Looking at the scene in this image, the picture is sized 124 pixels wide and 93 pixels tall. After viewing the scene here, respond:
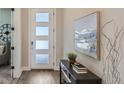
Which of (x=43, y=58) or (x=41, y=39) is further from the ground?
(x=41, y=39)

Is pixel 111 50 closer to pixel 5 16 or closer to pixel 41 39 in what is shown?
pixel 41 39

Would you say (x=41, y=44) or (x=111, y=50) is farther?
(x=41, y=44)

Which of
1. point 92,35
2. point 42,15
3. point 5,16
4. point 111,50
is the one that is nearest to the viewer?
point 111,50

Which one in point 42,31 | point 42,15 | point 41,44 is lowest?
point 41,44

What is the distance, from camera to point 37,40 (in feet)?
21.0

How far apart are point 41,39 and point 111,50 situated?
4546 mm

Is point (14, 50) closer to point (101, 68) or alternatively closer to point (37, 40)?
point (37, 40)

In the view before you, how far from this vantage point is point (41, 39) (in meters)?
6.43

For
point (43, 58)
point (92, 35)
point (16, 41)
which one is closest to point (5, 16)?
point (43, 58)

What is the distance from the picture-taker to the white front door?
635 cm

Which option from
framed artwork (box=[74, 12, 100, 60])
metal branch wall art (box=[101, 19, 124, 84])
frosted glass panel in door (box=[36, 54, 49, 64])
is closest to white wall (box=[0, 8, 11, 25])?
frosted glass panel in door (box=[36, 54, 49, 64])

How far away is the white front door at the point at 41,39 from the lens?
6.35 meters

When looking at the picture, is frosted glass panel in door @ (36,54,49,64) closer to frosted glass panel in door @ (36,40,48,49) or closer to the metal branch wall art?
frosted glass panel in door @ (36,40,48,49)
